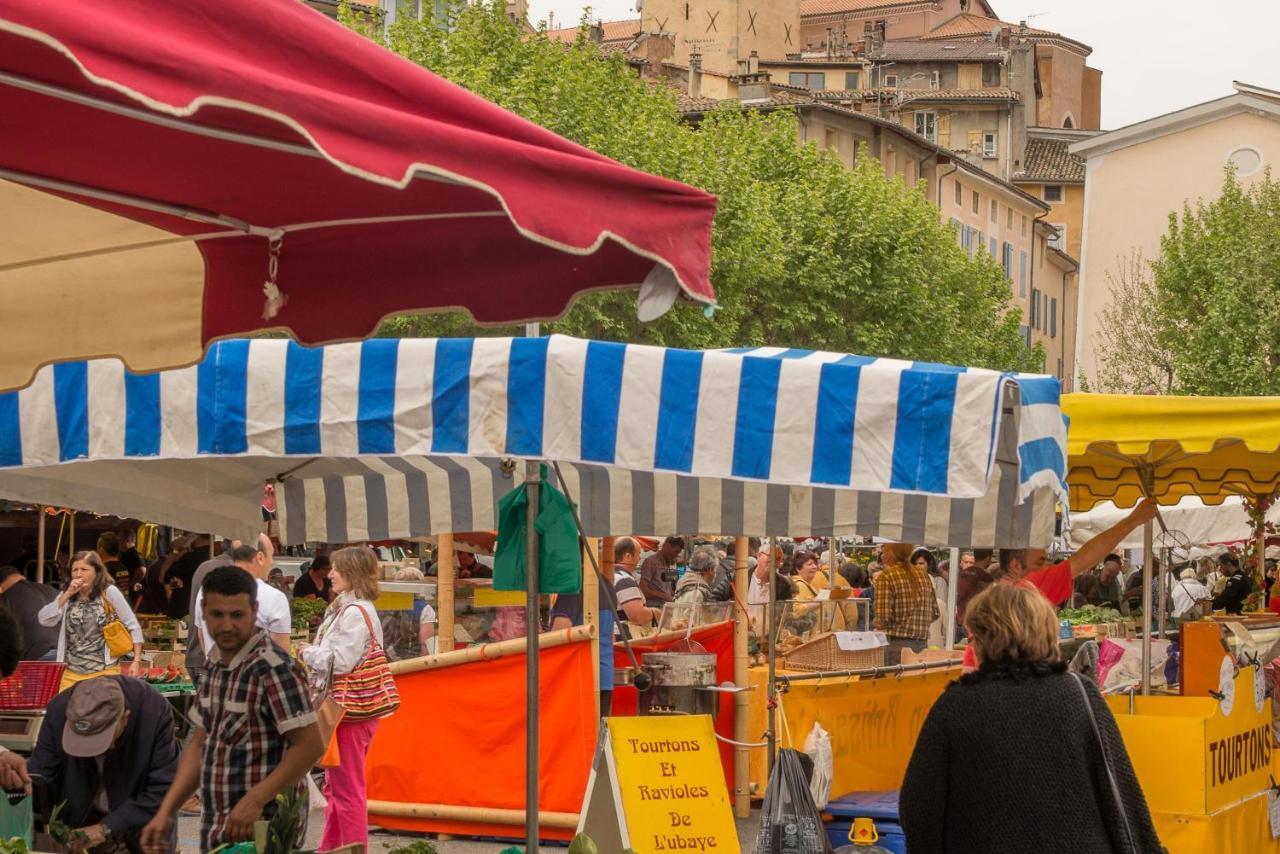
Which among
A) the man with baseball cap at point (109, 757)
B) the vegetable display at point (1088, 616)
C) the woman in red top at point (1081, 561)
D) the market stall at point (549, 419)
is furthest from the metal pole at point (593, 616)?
the vegetable display at point (1088, 616)

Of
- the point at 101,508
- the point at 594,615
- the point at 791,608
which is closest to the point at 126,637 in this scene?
the point at 594,615

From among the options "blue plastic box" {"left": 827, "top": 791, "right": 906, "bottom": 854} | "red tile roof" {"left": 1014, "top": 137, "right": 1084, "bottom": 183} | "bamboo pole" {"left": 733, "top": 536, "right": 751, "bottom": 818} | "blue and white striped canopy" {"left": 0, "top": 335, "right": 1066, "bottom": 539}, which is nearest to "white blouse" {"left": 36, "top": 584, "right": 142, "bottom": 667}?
"bamboo pole" {"left": 733, "top": 536, "right": 751, "bottom": 818}

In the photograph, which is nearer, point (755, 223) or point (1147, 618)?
point (1147, 618)

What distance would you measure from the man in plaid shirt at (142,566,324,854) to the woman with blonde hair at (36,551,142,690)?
725cm

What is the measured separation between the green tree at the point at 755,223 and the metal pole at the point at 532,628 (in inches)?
937

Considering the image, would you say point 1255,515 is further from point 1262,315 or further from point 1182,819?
point 1262,315

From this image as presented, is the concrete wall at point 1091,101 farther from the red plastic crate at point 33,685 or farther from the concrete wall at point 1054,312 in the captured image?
the red plastic crate at point 33,685

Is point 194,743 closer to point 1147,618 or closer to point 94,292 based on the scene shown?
point 94,292

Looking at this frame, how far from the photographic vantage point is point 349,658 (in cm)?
864

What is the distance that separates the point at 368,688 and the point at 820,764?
2.52 meters

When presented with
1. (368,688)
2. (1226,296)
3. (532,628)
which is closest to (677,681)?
(368,688)

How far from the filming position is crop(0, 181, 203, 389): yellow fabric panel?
13.1 feet

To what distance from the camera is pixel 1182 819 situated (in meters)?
7.38

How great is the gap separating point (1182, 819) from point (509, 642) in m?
4.11
